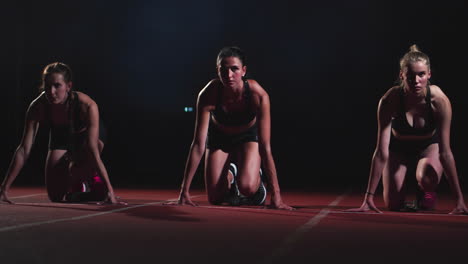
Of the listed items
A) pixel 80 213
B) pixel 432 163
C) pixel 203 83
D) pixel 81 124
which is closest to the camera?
pixel 80 213

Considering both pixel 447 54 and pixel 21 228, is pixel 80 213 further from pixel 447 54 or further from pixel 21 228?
pixel 447 54

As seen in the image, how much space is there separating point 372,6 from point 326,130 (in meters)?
3.48

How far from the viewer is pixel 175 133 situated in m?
13.1

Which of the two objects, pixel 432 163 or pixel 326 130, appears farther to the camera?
pixel 326 130

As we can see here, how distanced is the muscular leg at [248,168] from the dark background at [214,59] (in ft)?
17.3

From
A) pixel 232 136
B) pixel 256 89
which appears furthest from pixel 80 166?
pixel 256 89

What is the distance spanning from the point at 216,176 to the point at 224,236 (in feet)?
6.67

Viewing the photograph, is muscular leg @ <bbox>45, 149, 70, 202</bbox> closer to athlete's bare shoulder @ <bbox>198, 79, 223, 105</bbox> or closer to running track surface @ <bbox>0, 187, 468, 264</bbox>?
running track surface @ <bbox>0, 187, 468, 264</bbox>

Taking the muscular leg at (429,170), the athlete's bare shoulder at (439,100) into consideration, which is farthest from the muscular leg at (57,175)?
the athlete's bare shoulder at (439,100)

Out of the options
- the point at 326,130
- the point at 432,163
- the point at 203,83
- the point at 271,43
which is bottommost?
the point at 432,163

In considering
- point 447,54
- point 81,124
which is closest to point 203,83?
point 447,54

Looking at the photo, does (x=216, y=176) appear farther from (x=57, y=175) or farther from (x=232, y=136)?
(x=57, y=175)

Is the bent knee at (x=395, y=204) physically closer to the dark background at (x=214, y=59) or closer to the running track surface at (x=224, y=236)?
the running track surface at (x=224, y=236)

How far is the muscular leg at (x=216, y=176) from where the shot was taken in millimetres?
4719
